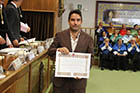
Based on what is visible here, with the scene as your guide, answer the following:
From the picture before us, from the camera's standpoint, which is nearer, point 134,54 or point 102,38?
point 134,54

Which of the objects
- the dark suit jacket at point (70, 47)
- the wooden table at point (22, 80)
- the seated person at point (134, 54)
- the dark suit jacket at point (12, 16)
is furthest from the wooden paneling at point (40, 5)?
the dark suit jacket at point (70, 47)

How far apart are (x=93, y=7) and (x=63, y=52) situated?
6146 millimetres

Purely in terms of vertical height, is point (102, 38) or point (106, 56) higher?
point (102, 38)

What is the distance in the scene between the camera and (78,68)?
5.33 ft

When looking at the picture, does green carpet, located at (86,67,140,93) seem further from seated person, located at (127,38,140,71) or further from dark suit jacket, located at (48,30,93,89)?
dark suit jacket, located at (48,30,93,89)

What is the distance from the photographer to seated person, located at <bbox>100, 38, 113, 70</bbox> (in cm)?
536

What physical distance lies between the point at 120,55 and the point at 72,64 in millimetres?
3979

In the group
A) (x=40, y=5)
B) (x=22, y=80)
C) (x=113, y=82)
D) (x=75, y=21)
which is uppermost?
(x=40, y=5)

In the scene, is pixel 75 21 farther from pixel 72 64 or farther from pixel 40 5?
pixel 40 5

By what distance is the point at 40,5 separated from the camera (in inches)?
173

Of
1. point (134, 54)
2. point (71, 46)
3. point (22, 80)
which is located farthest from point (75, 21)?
point (134, 54)

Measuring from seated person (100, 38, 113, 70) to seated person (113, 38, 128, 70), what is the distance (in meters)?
0.15

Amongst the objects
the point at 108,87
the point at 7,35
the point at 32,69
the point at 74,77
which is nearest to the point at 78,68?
Answer: the point at 74,77

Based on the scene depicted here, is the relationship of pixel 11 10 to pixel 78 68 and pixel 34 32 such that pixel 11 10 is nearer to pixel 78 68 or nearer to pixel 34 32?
pixel 78 68
